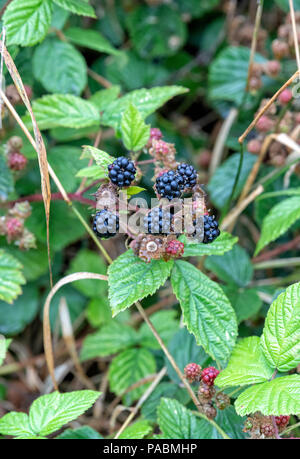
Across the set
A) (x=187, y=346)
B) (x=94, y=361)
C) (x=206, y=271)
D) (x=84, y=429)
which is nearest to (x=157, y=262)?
(x=187, y=346)

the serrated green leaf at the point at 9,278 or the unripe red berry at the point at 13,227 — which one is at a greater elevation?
the unripe red berry at the point at 13,227

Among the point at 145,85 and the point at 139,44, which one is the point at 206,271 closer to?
the point at 145,85

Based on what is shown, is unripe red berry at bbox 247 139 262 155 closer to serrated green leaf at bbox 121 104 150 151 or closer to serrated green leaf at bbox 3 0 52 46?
serrated green leaf at bbox 121 104 150 151

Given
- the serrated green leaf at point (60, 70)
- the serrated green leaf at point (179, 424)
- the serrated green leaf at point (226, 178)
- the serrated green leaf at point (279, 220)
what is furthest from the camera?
the serrated green leaf at point (226, 178)

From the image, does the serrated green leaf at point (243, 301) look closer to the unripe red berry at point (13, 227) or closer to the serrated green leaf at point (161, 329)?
the serrated green leaf at point (161, 329)

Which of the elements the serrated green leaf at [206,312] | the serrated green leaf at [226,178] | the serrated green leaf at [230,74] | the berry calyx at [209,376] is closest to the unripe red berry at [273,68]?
the serrated green leaf at [230,74]

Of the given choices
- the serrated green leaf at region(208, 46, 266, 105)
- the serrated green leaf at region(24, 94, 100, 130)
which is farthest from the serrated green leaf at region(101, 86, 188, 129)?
the serrated green leaf at region(208, 46, 266, 105)

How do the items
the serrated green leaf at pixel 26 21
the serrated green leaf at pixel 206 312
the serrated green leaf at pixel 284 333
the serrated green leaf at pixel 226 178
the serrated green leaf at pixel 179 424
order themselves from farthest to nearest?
the serrated green leaf at pixel 226 178 → the serrated green leaf at pixel 26 21 → the serrated green leaf at pixel 179 424 → the serrated green leaf at pixel 206 312 → the serrated green leaf at pixel 284 333
